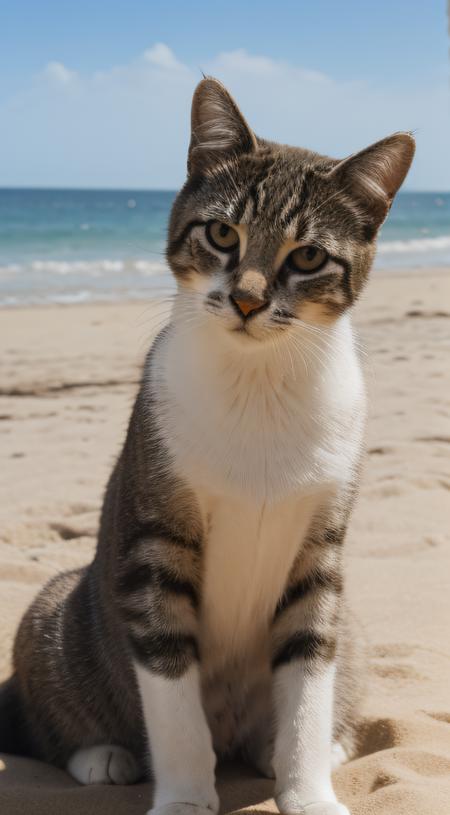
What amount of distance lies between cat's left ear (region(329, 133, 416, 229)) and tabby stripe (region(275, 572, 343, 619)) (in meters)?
0.93

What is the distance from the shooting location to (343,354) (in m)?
2.43

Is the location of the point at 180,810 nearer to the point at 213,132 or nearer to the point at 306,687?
the point at 306,687

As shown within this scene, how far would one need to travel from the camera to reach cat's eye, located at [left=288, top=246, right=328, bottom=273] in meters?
2.31

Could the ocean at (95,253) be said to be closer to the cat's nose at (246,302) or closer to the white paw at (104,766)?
the cat's nose at (246,302)

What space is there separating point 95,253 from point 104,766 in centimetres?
1901

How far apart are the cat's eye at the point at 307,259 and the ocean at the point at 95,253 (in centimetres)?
95

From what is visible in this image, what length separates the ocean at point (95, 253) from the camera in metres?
14.1

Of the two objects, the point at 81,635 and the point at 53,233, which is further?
the point at 53,233

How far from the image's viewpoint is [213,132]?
8.34 feet

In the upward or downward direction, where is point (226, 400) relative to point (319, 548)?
upward

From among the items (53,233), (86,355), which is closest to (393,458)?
(86,355)

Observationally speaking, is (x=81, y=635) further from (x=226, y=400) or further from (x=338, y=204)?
(x=338, y=204)

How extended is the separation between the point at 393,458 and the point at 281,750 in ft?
10.2

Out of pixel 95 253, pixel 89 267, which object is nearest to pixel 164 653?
pixel 89 267
